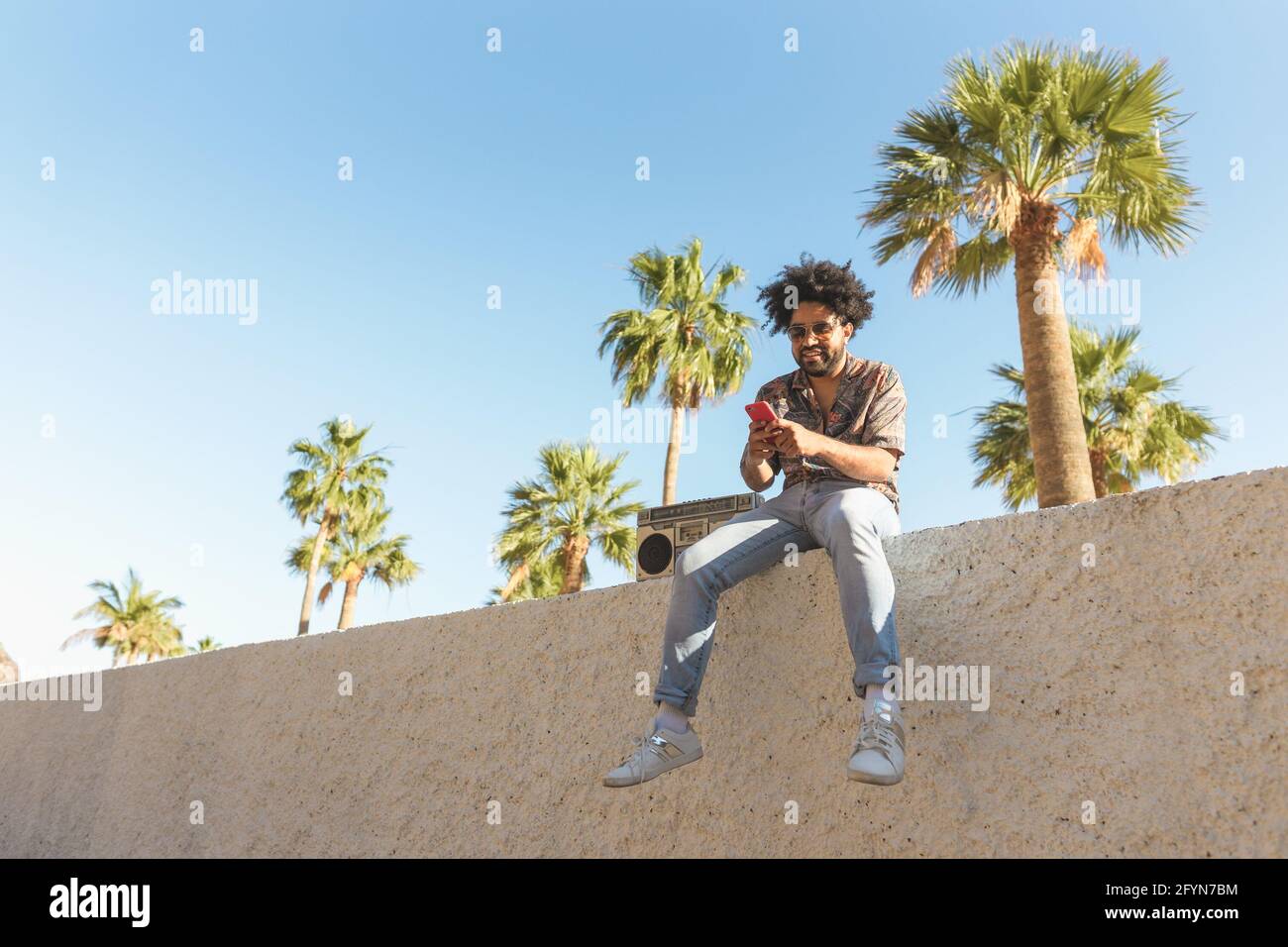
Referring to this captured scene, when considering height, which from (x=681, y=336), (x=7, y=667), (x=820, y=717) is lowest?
(x=820, y=717)

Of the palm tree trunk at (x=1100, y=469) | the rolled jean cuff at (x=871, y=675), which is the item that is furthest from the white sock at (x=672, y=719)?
the palm tree trunk at (x=1100, y=469)

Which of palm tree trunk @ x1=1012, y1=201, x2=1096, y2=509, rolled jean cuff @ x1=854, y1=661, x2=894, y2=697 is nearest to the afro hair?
rolled jean cuff @ x1=854, y1=661, x2=894, y2=697

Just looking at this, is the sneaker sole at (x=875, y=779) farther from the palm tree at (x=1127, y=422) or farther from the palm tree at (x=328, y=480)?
the palm tree at (x=328, y=480)

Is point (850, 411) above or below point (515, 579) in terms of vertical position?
below

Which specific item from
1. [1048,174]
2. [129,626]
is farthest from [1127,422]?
[129,626]

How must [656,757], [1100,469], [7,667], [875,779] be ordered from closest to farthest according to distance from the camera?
[875,779]
[656,757]
[7,667]
[1100,469]

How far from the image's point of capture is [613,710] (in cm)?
286

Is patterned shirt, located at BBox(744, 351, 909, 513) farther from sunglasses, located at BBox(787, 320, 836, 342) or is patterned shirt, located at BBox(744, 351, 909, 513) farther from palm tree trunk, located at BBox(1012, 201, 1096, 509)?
palm tree trunk, located at BBox(1012, 201, 1096, 509)

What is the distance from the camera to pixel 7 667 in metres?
11.7

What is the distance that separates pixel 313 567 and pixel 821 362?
22.9 m

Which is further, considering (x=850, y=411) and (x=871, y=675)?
(x=850, y=411)

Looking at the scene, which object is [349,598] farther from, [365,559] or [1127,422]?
[1127,422]
